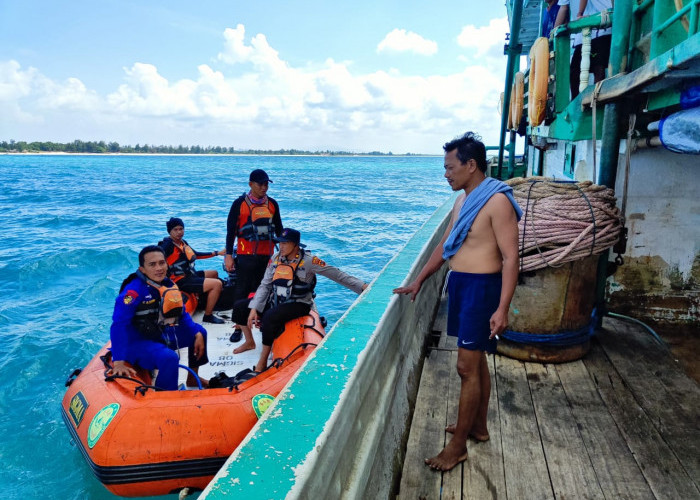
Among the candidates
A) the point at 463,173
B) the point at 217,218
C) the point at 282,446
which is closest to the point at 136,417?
the point at 282,446

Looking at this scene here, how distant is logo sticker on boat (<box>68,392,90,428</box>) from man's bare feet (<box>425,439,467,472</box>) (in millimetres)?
2910

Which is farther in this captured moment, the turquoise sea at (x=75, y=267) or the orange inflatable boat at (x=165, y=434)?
the turquoise sea at (x=75, y=267)

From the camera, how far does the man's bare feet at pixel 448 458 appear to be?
2270 mm

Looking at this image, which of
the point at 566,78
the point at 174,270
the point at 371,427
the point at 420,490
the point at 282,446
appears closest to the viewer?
the point at 282,446

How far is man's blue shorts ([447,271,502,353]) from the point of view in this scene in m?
2.28

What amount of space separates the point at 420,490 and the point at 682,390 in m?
1.98

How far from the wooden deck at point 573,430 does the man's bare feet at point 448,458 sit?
4 cm

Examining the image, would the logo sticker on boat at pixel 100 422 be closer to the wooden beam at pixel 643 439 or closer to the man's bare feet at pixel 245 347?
the man's bare feet at pixel 245 347

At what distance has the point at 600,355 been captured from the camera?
11.3 ft

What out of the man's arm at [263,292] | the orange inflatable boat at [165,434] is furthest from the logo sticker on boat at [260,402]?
the man's arm at [263,292]

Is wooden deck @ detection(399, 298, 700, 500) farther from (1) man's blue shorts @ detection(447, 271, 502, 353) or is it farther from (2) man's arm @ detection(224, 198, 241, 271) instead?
(2) man's arm @ detection(224, 198, 241, 271)

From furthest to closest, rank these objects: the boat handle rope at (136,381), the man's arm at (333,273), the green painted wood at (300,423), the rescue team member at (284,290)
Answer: the man's arm at (333,273) → the rescue team member at (284,290) → the boat handle rope at (136,381) → the green painted wood at (300,423)

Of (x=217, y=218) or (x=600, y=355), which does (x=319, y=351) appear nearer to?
(x=600, y=355)

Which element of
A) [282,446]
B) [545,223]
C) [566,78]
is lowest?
[282,446]
